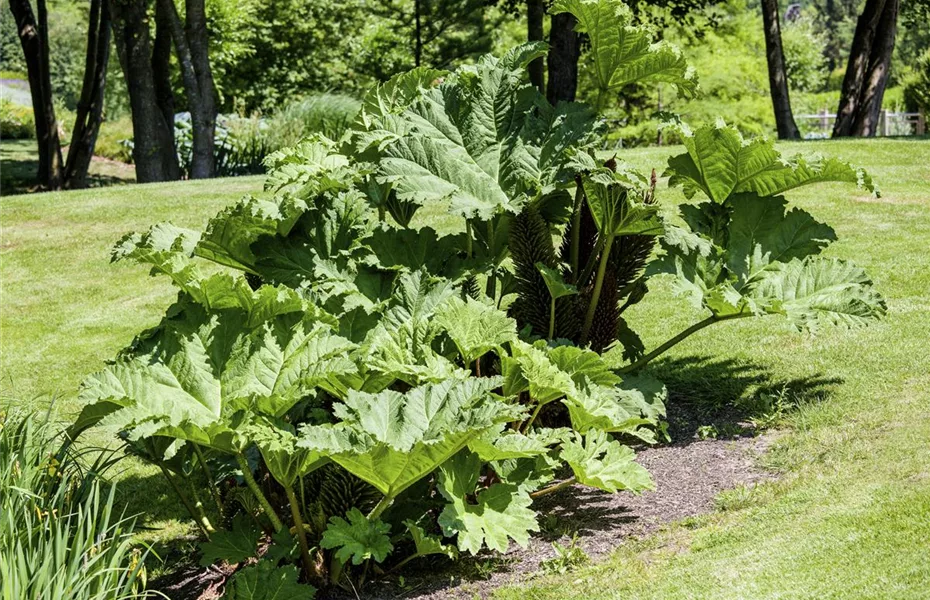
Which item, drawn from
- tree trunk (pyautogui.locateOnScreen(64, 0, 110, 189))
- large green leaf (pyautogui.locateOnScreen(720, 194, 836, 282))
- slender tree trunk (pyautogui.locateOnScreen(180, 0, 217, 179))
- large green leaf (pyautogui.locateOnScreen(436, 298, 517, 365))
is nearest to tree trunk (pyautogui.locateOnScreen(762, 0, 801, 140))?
slender tree trunk (pyautogui.locateOnScreen(180, 0, 217, 179))

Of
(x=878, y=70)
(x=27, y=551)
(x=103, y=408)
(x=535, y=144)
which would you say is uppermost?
(x=878, y=70)

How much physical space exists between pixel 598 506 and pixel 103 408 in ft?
6.56

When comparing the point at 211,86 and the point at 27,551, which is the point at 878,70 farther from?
the point at 27,551

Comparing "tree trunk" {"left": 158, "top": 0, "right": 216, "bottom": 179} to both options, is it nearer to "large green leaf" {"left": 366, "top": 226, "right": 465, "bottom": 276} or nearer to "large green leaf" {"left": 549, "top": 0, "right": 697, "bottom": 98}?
"large green leaf" {"left": 549, "top": 0, "right": 697, "bottom": 98}

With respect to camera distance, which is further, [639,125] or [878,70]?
[639,125]

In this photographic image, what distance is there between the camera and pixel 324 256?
4535mm

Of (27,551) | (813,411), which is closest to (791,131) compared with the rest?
(813,411)

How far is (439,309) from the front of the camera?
413 centimetres

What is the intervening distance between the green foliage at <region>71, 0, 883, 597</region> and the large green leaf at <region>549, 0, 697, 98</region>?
0.04 ft

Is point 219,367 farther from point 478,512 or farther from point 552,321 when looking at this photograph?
point 552,321

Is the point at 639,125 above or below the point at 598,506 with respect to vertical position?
above

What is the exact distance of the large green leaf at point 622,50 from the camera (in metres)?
4.64

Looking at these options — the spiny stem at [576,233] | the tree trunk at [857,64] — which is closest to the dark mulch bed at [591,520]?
the spiny stem at [576,233]

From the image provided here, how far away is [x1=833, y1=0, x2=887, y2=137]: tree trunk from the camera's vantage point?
49.1 ft
